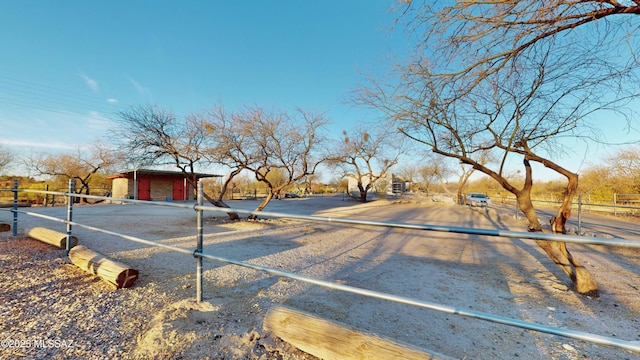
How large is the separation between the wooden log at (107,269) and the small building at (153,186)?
18.4 metres

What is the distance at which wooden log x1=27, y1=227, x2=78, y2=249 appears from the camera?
367 centimetres

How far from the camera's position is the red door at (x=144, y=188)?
20.2m

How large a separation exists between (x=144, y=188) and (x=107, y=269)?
2154 centimetres

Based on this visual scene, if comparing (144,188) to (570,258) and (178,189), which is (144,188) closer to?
(178,189)

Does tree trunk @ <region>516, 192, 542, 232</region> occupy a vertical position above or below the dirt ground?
above

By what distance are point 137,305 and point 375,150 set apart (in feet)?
61.1

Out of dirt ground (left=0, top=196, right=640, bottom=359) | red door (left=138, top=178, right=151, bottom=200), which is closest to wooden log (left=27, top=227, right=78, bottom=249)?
dirt ground (left=0, top=196, right=640, bottom=359)

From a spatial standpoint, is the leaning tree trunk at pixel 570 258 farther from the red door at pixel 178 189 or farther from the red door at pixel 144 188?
the red door at pixel 178 189

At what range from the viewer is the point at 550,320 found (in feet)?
8.87

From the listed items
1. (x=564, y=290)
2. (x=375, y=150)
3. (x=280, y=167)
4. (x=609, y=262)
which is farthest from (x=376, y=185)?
(x=564, y=290)

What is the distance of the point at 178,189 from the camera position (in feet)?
74.2

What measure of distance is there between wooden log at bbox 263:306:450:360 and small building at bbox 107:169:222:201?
2045cm

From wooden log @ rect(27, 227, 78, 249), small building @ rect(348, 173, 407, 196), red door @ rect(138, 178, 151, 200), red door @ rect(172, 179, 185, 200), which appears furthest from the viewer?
small building @ rect(348, 173, 407, 196)

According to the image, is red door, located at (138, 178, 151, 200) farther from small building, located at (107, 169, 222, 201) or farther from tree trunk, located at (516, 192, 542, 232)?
tree trunk, located at (516, 192, 542, 232)
